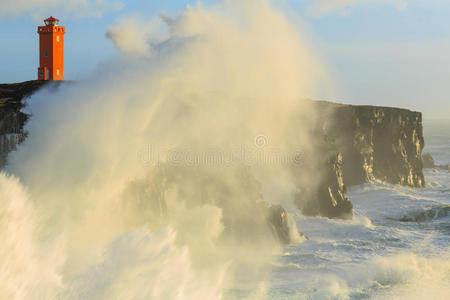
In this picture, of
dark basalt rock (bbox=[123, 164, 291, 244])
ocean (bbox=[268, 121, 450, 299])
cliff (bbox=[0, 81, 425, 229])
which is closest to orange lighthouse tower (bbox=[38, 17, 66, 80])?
cliff (bbox=[0, 81, 425, 229])

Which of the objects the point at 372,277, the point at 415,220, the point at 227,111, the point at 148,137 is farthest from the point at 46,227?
the point at 415,220

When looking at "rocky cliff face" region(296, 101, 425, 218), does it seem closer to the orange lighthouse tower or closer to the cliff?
the cliff

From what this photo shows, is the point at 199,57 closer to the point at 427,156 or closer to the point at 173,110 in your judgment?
the point at 173,110

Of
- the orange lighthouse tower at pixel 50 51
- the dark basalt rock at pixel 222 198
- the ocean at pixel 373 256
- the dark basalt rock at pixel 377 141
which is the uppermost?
the orange lighthouse tower at pixel 50 51

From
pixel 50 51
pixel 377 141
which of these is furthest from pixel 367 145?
pixel 50 51

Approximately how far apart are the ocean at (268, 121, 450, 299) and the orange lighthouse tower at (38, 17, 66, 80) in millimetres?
25189

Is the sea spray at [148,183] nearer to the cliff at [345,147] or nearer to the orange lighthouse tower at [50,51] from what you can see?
the cliff at [345,147]

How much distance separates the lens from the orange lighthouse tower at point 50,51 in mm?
40844

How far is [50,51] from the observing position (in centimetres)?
4084

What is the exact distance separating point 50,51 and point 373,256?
104 feet

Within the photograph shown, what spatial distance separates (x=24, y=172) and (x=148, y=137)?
11.7 feet

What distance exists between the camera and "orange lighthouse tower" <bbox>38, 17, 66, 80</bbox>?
40.8m

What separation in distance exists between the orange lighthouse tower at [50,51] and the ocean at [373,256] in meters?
25.2

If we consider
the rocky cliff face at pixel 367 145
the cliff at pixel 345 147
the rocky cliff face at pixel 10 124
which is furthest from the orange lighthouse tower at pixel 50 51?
the rocky cliff face at pixel 367 145
